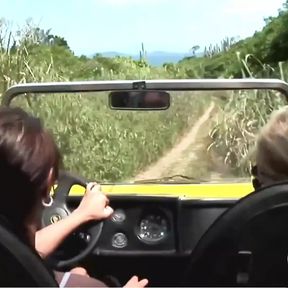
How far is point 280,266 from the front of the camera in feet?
8.41

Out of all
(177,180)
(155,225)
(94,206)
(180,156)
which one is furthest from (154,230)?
(180,156)

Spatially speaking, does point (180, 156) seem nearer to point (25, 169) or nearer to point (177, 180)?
point (177, 180)

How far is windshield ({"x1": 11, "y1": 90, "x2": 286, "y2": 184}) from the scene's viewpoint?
4.36m

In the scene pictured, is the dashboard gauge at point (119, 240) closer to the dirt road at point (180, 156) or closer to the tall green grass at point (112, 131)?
the dirt road at point (180, 156)

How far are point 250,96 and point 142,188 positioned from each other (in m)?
1.78

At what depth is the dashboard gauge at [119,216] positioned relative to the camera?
13.3 ft

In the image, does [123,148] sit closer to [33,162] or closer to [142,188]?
[142,188]

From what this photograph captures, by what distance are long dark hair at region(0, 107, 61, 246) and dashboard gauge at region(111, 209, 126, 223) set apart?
1.67 meters

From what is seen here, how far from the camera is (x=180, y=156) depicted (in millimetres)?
5176

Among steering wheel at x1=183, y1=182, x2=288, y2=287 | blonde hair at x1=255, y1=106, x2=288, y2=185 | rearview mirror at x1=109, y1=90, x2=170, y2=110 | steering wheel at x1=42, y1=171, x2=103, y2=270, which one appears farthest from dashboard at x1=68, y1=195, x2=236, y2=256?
steering wheel at x1=183, y1=182, x2=288, y2=287

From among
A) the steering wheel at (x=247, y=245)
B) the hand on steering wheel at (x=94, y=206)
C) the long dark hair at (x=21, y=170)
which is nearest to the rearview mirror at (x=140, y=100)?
the hand on steering wheel at (x=94, y=206)

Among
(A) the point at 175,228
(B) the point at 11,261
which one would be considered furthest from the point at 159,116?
(B) the point at 11,261

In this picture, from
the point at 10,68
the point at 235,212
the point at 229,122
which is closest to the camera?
the point at 235,212

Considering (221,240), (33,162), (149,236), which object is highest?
(33,162)
